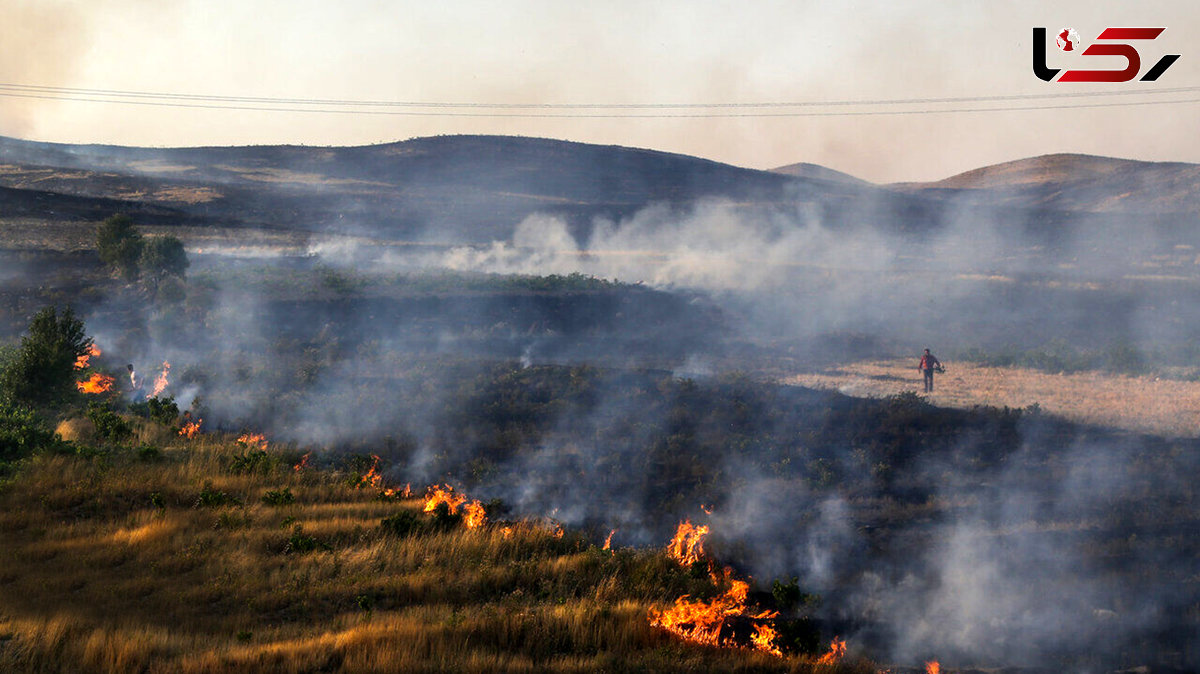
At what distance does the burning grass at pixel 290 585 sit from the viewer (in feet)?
28.4

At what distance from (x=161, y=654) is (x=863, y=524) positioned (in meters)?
13.4

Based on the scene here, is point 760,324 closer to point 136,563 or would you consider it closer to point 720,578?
point 720,578

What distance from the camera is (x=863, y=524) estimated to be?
16703 mm

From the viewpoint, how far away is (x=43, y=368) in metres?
20.5

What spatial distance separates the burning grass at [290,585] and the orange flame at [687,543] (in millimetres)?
965

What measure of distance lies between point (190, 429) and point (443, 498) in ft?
29.9

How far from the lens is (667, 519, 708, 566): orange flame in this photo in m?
14.6

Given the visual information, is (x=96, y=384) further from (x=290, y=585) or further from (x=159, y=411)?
(x=290, y=585)

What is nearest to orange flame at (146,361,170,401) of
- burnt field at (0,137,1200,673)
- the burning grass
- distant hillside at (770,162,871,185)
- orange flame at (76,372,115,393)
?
burnt field at (0,137,1200,673)

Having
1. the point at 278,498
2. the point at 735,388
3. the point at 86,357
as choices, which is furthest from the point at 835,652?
the point at 86,357

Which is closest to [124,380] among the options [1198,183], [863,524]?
[863,524]

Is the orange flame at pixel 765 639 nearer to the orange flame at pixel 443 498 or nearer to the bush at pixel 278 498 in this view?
the orange flame at pixel 443 498

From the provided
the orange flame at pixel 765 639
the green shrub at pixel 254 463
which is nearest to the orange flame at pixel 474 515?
the green shrub at pixel 254 463

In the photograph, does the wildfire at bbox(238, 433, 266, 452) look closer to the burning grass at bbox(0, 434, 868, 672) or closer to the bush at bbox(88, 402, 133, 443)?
the bush at bbox(88, 402, 133, 443)
